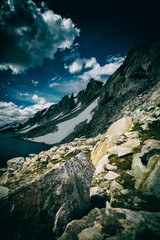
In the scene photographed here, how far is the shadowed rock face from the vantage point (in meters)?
2.04

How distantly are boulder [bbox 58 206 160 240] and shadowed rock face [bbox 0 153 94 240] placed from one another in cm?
48

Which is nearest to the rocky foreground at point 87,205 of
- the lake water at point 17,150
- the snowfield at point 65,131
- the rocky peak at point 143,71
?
the lake water at point 17,150

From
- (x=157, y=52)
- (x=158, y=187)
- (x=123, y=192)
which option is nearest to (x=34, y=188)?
(x=123, y=192)

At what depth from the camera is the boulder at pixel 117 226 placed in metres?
1.62

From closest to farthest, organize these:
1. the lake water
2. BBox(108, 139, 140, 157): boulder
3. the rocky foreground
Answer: the rocky foreground → BBox(108, 139, 140, 157): boulder → the lake water

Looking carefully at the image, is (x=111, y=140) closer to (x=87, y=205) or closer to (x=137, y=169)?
(x=137, y=169)

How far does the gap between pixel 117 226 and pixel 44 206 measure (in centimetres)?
179

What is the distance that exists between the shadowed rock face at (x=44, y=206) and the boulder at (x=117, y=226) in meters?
0.48

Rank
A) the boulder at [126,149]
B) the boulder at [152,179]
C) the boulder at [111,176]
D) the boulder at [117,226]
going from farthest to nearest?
the boulder at [126,149]
the boulder at [111,176]
the boulder at [152,179]
the boulder at [117,226]

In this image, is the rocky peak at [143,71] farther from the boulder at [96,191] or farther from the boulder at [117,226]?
the boulder at [117,226]

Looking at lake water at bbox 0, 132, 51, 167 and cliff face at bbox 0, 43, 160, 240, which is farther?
lake water at bbox 0, 132, 51, 167

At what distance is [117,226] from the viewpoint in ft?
6.02

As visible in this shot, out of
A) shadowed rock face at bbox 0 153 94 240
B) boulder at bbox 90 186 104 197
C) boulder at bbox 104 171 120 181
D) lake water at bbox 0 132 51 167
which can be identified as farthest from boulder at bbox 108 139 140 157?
lake water at bbox 0 132 51 167

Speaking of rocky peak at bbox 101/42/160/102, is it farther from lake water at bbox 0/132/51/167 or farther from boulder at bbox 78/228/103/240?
lake water at bbox 0/132/51/167
